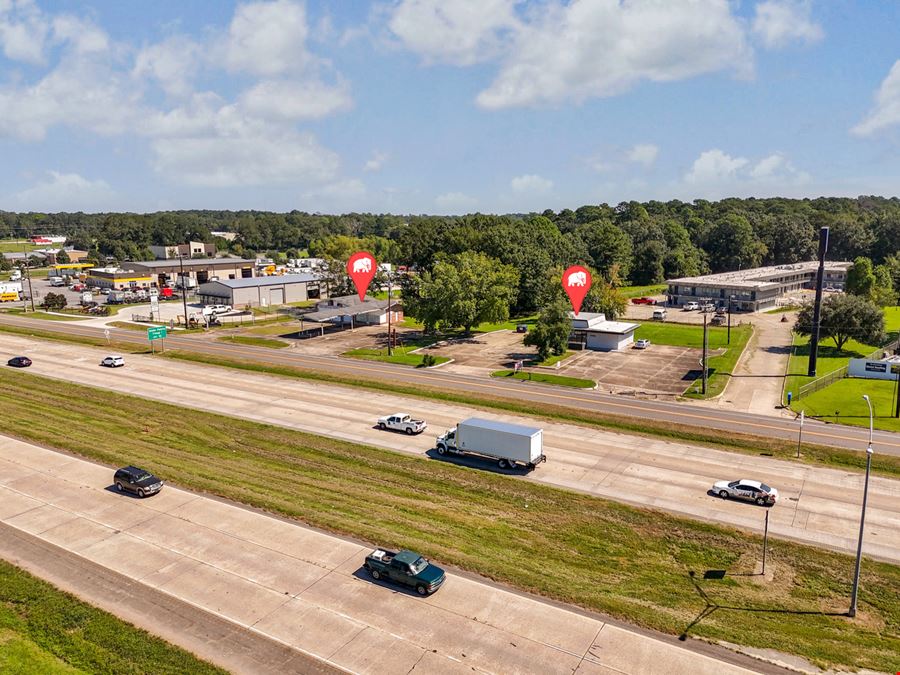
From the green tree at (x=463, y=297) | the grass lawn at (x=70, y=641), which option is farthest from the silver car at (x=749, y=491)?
the green tree at (x=463, y=297)

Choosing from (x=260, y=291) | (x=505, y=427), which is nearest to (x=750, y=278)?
(x=260, y=291)

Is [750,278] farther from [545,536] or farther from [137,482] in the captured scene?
[137,482]

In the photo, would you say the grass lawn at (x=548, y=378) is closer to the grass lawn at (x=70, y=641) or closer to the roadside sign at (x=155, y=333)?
the roadside sign at (x=155, y=333)

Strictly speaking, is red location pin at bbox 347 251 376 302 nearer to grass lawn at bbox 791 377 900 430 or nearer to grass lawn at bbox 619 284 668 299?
grass lawn at bbox 619 284 668 299

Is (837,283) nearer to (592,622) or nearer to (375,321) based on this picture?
(375,321)

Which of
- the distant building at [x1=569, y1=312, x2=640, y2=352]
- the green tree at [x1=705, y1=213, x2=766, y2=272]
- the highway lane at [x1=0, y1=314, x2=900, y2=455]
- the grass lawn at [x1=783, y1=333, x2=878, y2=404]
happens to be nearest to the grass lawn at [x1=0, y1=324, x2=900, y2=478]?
the highway lane at [x1=0, y1=314, x2=900, y2=455]

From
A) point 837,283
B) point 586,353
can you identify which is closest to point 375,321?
point 586,353
